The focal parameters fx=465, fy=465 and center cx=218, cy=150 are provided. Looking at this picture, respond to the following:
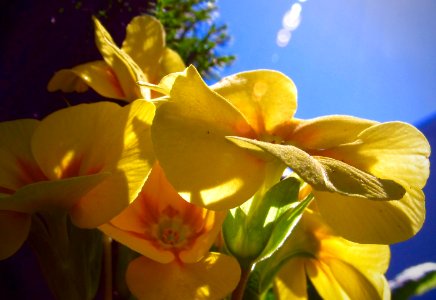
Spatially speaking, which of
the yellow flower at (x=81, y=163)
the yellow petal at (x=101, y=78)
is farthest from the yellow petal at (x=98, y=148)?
the yellow petal at (x=101, y=78)

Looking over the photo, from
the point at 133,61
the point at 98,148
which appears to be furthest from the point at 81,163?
the point at 133,61

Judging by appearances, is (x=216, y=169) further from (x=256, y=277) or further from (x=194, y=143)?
(x=256, y=277)

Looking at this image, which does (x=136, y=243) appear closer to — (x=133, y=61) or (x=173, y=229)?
(x=173, y=229)

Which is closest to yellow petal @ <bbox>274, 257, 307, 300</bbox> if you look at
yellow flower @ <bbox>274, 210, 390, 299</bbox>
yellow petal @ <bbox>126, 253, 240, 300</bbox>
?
yellow flower @ <bbox>274, 210, 390, 299</bbox>

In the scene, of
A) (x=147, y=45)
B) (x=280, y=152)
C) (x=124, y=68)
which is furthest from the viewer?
(x=147, y=45)

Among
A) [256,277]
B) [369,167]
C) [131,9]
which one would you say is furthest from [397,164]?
[131,9]

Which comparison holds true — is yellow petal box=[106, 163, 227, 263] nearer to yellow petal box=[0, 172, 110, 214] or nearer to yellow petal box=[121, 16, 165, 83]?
yellow petal box=[0, 172, 110, 214]

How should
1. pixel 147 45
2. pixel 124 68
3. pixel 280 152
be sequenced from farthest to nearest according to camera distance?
pixel 147 45, pixel 124 68, pixel 280 152

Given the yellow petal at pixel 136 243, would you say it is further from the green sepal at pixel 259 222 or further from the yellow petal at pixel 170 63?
the yellow petal at pixel 170 63
